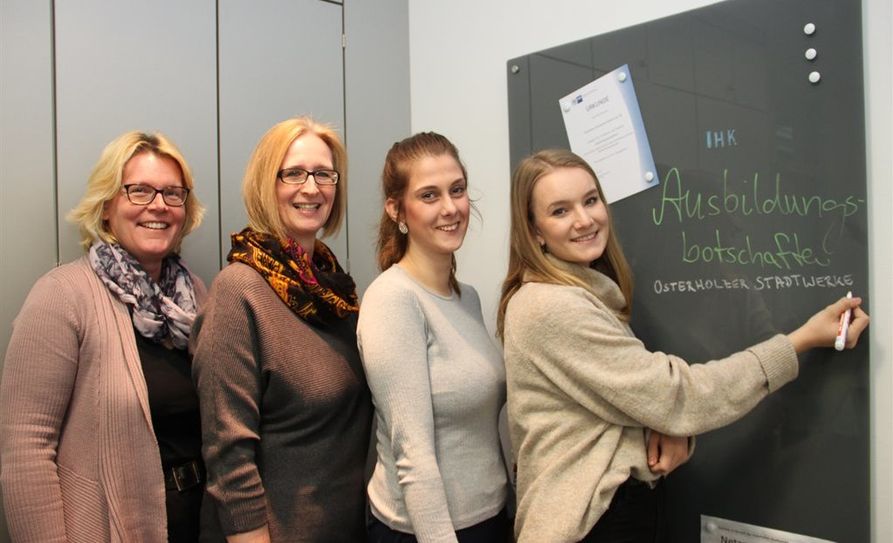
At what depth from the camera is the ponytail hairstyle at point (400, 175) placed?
138 cm

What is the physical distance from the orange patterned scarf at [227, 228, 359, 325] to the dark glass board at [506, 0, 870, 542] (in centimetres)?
78

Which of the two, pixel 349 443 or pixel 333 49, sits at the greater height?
pixel 333 49

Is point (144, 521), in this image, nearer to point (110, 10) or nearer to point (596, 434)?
point (596, 434)

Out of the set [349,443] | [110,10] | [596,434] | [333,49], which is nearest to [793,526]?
[596,434]

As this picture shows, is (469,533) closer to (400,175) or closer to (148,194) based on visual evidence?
(400,175)

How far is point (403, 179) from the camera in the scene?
1391mm

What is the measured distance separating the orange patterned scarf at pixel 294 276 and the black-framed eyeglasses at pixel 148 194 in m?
0.22

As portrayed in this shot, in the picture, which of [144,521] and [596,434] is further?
[144,521]

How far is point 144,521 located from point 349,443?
46 cm

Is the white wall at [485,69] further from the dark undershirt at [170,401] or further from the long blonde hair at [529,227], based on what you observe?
the dark undershirt at [170,401]

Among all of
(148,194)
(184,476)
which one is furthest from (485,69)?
(184,476)

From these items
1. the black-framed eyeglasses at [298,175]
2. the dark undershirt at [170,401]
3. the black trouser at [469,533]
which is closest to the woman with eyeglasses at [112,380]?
the dark undershirt at [170,401]

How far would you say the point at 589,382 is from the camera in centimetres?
117

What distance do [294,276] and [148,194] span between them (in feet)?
1.41
